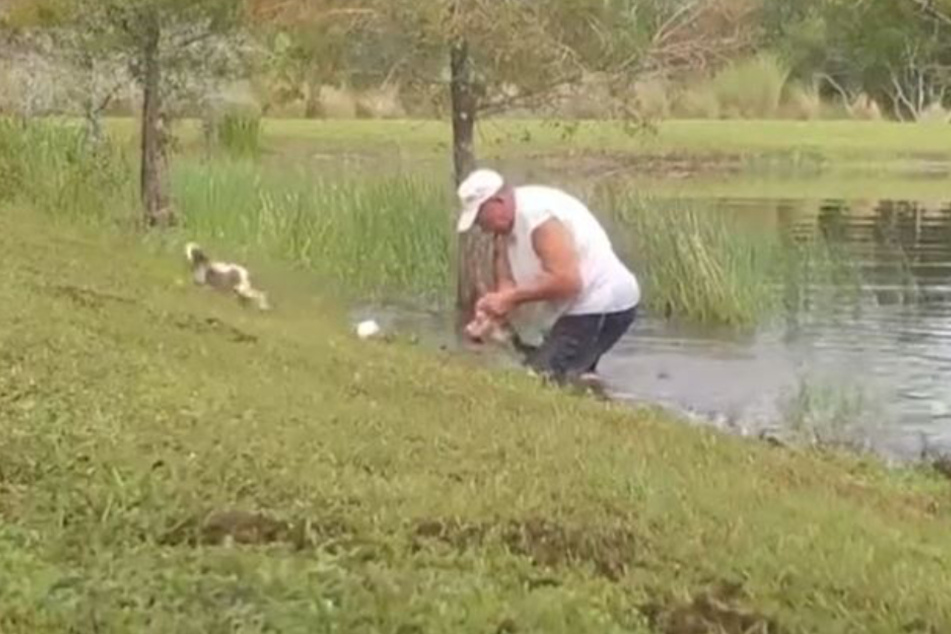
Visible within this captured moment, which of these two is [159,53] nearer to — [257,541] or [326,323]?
[326,323]

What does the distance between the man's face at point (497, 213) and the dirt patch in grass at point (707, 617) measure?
554cm

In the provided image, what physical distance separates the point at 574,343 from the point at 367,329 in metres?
2.56

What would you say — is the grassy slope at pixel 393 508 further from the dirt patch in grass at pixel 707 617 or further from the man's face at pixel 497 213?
the man's face at pixel 497 213

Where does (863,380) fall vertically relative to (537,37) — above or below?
below

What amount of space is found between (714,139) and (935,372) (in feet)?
86.0

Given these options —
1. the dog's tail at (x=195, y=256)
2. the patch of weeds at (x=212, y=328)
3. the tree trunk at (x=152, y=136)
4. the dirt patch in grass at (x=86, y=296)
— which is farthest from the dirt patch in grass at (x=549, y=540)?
the tree trunk at (x=152, y=136)

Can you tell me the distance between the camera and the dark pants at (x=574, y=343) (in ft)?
39.3

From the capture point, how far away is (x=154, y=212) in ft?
63.7

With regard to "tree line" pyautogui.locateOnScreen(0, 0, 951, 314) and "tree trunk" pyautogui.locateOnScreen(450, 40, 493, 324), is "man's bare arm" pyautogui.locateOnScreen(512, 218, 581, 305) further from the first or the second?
"tree trunk" pyautogui.locateOnScreen(450, 40, 493, 324)

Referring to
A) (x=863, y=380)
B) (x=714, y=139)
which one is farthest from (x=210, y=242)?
(x=714, y=139)

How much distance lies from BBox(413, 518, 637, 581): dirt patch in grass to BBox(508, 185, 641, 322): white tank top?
497 cm

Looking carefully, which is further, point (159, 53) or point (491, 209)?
point (159, 53)

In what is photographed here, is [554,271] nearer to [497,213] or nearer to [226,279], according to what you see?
[497,213]

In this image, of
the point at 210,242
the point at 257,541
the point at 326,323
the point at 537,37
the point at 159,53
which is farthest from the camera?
the point at 159,53
